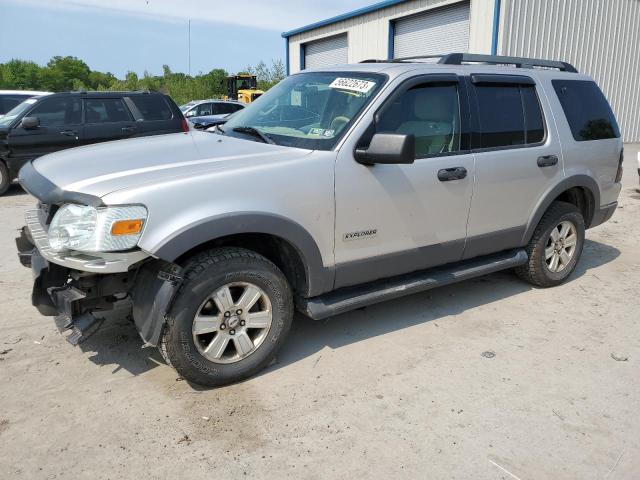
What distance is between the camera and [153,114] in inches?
374

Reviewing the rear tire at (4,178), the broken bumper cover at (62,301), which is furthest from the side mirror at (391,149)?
the rear tire at (4,178)

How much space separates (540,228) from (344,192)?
2292mm

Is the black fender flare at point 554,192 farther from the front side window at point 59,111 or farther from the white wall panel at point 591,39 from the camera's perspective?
the white wall panel at point 591,39

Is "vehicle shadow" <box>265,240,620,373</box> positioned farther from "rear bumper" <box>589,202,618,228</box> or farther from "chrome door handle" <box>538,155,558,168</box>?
"chrome door handle" <box>538,155,558,168</box>

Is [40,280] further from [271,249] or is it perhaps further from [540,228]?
[540,228]

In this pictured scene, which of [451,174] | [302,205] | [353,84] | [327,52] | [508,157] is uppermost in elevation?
[327,52]

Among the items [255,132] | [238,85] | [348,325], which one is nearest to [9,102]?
[255,132]

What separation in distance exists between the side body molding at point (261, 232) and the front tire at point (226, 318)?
18cm

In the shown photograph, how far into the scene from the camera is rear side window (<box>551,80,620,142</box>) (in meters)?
4.86

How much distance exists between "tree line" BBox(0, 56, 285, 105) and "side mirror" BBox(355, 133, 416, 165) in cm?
4297

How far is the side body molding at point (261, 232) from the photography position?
290 centimetres

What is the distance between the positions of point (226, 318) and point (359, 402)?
3.04 ft

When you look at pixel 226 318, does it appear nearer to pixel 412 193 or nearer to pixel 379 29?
pixel 412 193

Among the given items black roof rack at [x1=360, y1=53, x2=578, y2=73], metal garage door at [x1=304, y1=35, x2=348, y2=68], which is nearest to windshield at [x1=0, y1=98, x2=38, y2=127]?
black roof rack at [x1=360, y1=53, x2=578, y2=73]
